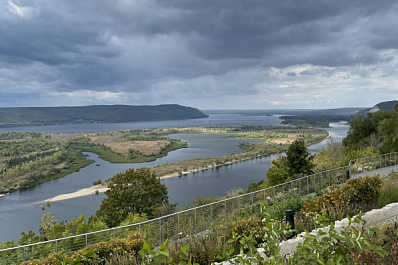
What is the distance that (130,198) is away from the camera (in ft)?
87.5

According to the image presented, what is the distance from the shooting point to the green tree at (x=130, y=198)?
2598 cm

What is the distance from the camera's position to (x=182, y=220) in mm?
11555

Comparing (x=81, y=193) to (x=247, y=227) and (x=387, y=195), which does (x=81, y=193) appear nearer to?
(x=247, y=227)

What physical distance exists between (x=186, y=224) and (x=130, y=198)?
53.4ft

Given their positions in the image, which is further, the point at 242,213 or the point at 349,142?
the point at 349,142

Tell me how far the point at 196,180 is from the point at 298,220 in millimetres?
55825

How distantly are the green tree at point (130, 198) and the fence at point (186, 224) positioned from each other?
11.5m

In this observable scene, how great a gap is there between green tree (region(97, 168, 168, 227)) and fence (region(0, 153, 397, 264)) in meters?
11.5

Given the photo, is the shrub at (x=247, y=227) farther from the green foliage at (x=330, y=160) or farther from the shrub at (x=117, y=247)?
the green foliage at (x=330, y=160)

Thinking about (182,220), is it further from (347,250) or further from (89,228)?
(89,228)

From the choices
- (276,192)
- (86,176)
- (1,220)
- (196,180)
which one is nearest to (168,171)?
(196,180)

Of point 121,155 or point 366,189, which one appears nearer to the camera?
point 366,189

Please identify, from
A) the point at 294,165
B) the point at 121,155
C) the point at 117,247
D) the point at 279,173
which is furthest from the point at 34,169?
the point at 117,247

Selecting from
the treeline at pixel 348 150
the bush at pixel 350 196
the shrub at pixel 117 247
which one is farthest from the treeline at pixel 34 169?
the bush at pixel 350 196
